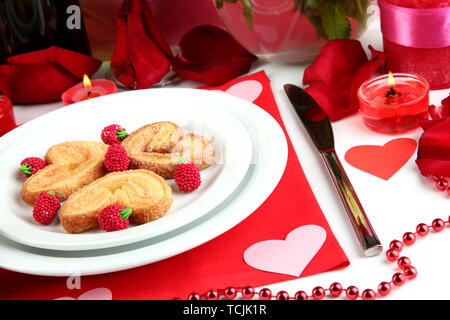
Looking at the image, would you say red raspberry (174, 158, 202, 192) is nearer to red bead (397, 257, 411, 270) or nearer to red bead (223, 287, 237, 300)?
red bead (223, 287, 237, 300)

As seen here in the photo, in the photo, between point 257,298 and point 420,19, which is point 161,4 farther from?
point 257,298

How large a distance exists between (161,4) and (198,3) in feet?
0.28

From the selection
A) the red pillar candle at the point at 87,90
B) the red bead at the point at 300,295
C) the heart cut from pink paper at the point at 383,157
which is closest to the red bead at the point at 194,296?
the red bead at the point at 300,295

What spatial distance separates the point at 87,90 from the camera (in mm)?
1056

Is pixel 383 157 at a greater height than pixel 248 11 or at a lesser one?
lesser

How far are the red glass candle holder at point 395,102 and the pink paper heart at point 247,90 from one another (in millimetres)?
216

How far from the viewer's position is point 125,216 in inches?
25.2

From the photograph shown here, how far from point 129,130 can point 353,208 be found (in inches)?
15.5

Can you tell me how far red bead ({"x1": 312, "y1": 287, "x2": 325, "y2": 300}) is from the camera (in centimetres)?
58

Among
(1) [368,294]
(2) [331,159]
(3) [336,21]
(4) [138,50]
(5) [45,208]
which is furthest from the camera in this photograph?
(4) [138,50]

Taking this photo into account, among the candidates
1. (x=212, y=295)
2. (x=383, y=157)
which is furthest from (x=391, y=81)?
(x=212, y=295)

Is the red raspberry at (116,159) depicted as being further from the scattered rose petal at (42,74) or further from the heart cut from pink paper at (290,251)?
the scattered rose petal at (42,74)

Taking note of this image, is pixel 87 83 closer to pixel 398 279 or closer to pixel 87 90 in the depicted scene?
pixel 87 90

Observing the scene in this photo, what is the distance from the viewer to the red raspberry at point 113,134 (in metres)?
0.83
